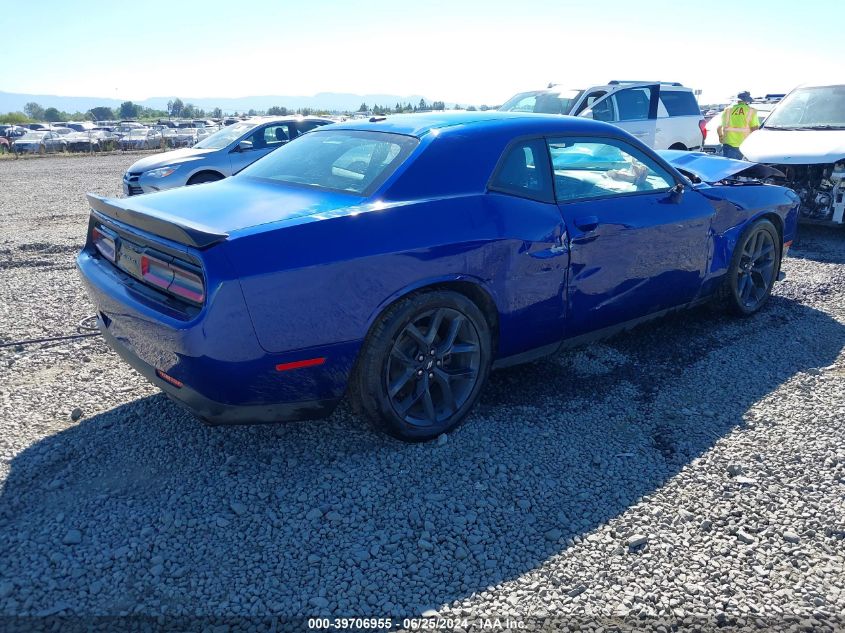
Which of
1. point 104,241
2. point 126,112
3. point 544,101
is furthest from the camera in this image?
point 126,112

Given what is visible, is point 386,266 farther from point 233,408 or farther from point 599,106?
point 599,106

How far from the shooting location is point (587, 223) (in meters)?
3.67

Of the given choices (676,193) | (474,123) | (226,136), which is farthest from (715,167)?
(226,136)

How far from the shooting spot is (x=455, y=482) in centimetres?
302

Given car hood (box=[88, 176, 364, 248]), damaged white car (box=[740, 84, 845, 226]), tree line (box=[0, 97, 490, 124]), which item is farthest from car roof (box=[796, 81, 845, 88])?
tree line (box=[0, 97, 490, 124])

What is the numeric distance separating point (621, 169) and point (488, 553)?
2541 mm

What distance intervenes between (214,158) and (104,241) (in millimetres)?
7262

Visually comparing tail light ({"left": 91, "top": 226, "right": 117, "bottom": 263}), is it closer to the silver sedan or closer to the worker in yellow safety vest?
the silver sedan

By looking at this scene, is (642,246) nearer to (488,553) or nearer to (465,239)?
(465,239)

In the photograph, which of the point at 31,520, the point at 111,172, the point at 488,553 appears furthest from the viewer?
the point at 111,172

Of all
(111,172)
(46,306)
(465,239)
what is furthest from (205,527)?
(111,172)

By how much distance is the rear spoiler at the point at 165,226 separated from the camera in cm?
265

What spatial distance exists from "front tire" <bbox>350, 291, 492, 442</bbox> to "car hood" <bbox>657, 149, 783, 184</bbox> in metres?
2.72

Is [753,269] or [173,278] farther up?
[173,278]
